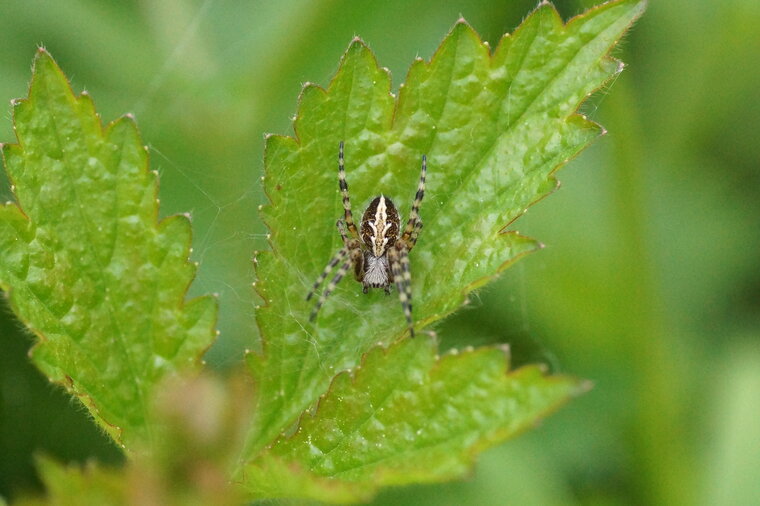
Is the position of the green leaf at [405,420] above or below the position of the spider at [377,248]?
below

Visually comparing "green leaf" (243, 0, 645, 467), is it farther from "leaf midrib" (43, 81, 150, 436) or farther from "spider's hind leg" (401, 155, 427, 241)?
"leaf midrib" (43, 81, 150, 436)

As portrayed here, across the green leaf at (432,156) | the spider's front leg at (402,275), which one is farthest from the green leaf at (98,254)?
the spider's front leg at (402,275)

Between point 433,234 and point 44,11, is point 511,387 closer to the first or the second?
point 433,234

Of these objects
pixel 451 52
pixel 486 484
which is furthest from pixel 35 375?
pixel 451 52

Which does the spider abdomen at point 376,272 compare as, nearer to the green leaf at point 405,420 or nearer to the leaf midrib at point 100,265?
the green leaf at point 405,420

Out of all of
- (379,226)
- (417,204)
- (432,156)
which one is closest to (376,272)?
(379,226)

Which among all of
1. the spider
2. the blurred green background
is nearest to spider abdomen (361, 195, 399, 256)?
the spider
